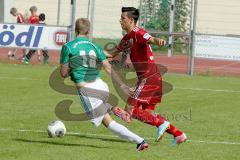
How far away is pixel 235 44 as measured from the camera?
24.8m

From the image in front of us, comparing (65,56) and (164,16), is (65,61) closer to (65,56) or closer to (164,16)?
(65,56)

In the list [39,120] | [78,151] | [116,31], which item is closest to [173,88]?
[39,120]

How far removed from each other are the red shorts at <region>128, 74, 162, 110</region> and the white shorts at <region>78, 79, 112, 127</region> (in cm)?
101

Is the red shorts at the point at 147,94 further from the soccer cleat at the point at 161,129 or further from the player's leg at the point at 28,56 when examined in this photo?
the player's leg at the point at 28,56

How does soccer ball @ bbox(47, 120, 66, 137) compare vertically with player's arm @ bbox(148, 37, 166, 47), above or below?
below

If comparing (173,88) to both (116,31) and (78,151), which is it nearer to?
(78,151)

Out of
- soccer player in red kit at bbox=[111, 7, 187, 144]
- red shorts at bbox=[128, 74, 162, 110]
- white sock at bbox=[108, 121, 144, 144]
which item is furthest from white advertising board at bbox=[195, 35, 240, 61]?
white sock at bbox=[108, 121, 144, 144]

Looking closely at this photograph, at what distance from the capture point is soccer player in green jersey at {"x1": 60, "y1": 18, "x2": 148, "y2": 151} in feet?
33.8

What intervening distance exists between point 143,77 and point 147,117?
809 mm

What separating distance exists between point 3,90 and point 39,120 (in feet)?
16.8

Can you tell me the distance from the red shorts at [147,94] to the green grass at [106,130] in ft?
1.82

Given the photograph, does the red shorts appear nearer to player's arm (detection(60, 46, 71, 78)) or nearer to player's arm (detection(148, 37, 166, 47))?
player's arm (detection(148, 37, 166, 47))

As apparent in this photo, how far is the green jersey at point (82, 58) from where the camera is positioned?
34.1 feet

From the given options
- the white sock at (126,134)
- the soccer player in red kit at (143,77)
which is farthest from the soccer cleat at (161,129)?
the white sock at (126,134)
